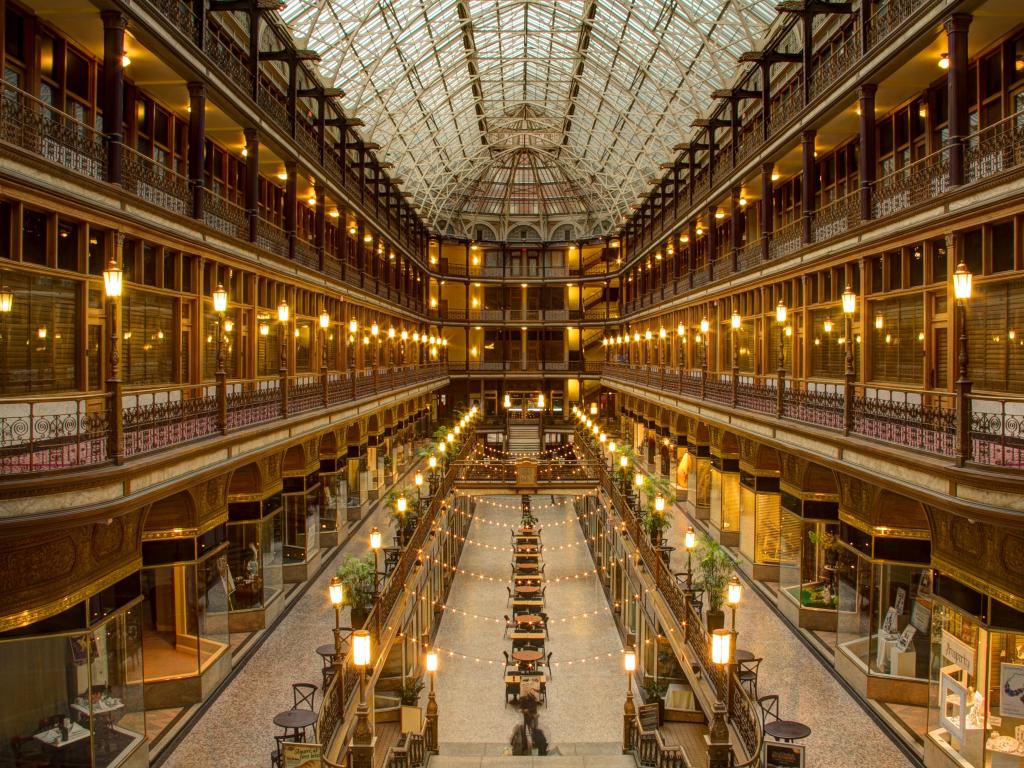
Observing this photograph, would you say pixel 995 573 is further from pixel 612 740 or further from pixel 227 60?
pixel 227 60

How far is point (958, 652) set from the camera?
12.3 metres

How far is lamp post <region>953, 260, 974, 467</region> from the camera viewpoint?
34.7 feet

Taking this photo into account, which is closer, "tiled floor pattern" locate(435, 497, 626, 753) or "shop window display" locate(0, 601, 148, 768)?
"shop window display" locate(0, 601, 148, 768)

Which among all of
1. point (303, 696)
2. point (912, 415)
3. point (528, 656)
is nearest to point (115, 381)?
point (303, 696)

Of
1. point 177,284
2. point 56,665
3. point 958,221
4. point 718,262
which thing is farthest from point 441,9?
point 56,665

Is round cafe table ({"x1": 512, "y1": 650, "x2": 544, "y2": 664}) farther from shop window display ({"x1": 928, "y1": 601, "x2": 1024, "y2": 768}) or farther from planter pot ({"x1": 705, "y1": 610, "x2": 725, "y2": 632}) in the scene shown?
shop window display ({"x1": 928, "y1": 601, "x2": 1024, "y2": 768})

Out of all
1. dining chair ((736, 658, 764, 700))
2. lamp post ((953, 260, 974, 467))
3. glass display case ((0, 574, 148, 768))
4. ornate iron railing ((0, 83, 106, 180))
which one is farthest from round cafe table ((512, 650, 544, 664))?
ornate iron railing ((0, 83, 106, 180))

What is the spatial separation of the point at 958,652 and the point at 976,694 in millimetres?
784

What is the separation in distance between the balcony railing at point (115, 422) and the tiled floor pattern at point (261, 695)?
18.0 feet

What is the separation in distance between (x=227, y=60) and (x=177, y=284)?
605cm

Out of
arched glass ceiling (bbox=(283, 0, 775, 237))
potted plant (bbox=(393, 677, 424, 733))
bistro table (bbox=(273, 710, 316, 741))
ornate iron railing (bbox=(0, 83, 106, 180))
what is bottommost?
potted plant (bbox=(393, 677, 424, 733))

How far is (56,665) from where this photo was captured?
11.1m

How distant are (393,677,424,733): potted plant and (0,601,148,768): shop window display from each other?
9590 millimetres

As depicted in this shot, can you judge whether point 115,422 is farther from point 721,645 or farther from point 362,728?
point 721,645
